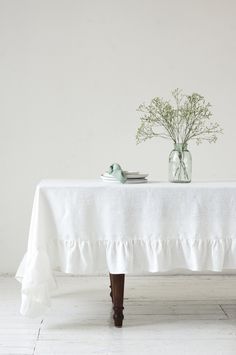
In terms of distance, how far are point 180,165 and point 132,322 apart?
0.77 metres

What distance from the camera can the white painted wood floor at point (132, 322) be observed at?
218cm

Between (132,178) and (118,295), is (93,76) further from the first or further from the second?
(118,295)

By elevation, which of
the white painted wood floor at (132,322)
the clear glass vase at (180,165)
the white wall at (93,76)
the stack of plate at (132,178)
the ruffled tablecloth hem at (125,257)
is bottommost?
the white painted wood floor at (132,322)

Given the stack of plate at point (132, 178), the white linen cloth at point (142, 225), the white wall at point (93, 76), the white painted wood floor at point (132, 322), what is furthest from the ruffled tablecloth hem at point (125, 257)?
the white wall at point (93, 76)

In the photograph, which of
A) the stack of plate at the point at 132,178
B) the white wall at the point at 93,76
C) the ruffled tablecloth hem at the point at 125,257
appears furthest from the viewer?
the white wall at the point at 93,76

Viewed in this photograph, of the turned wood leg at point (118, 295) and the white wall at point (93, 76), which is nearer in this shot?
the turned wood leg at point (118, 295)

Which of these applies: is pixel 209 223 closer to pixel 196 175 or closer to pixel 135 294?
pixel 135 294

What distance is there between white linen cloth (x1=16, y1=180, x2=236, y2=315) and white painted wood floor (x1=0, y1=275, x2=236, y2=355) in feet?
0.60

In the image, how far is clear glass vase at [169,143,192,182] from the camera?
2562 mm

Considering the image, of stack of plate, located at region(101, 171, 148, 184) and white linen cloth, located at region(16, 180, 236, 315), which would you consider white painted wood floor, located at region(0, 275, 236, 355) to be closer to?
white linen cloth, located at region(16, 180, 236, 315)

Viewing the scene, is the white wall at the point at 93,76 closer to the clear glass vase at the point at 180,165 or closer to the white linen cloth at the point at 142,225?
the clear glass vase at the point at 180,165

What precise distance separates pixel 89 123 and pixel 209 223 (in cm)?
149

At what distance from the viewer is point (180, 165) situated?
2.56 metres

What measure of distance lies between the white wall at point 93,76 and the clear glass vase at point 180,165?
1.03m
